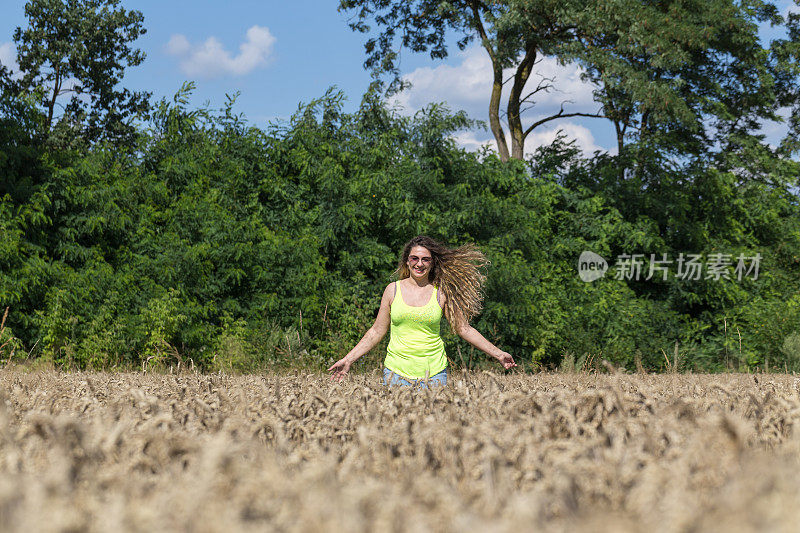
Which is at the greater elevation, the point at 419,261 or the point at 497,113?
the point at 497,113

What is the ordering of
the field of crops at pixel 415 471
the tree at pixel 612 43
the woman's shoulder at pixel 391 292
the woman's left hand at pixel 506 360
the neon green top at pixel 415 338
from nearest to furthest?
the field of crops at pixel 415 471 → the woman's left hand at pixel 506 360 → the neon green top at pixel 415 338 → the woman's shoulder at pixel 391 292 → the tree at pixel 612 43

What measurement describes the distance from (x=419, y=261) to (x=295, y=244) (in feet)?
25.9

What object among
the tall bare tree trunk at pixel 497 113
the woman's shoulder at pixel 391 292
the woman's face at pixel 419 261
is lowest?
the woman's shoulder at pixel 391 292

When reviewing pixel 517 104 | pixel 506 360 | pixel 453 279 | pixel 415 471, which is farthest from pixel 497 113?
pixel 415 471

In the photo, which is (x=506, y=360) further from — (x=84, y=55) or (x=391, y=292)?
(x=84, y=55)

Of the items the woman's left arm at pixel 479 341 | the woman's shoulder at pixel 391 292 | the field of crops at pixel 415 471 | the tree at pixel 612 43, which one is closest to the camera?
the field of crops at pixel 415 471

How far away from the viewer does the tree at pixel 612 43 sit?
18.6 metres

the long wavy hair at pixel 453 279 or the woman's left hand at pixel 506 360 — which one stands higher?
the long wavy hair at pixel 453 279

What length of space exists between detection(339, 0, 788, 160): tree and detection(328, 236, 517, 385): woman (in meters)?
13.8

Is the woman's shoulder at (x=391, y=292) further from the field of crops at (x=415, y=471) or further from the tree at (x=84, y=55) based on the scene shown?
the tree at (x=84, y=55)

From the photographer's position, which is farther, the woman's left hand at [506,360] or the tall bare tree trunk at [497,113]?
the tall bare tree trunk at [497,113]

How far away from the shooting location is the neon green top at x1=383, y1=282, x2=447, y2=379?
6.04m

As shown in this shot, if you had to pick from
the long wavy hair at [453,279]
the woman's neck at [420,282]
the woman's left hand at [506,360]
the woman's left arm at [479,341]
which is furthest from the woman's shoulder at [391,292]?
A: the woman's left hand at [506,360]

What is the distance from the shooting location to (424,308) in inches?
239
